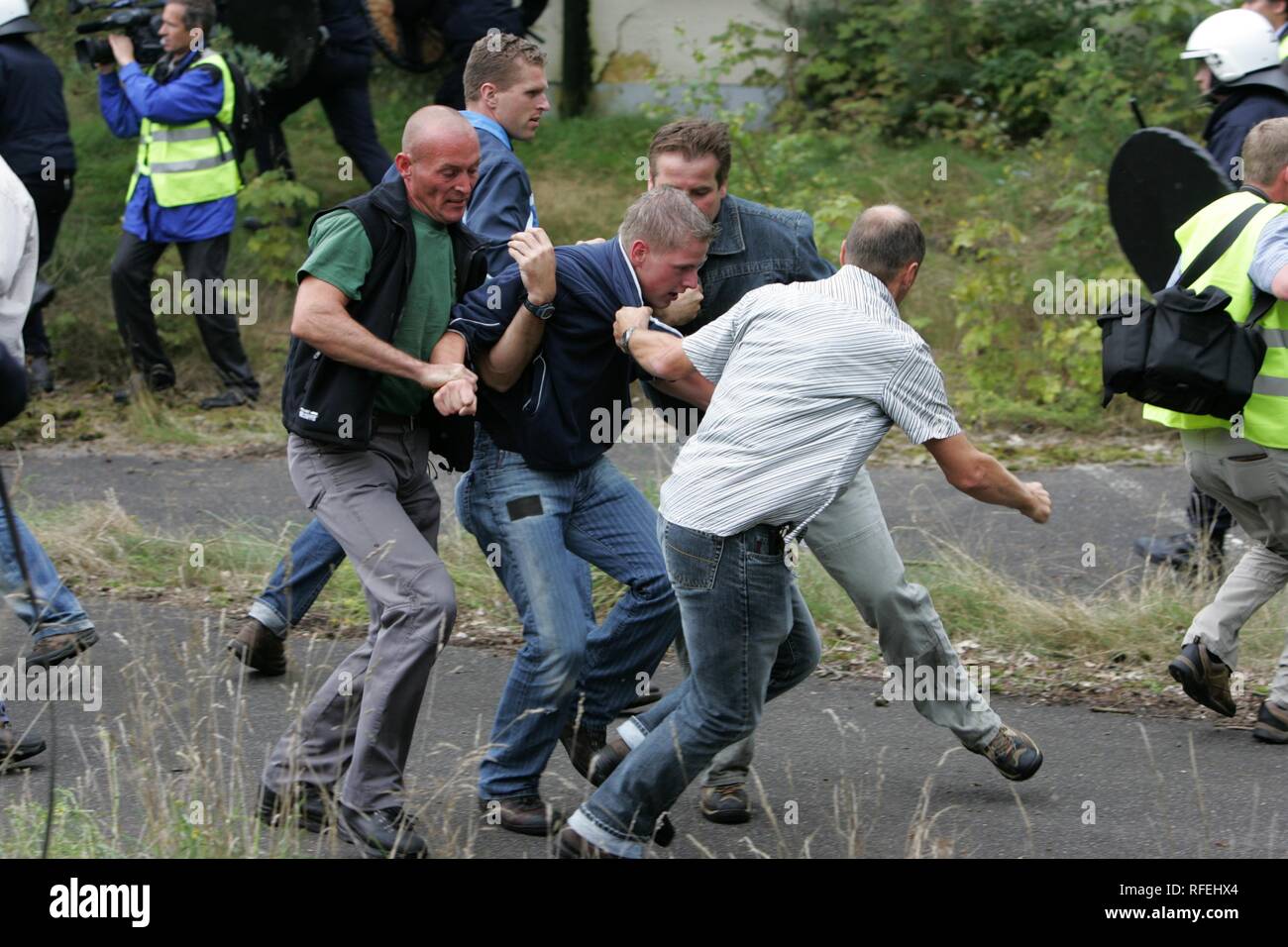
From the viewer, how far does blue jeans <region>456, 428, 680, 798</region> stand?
4.39 meters

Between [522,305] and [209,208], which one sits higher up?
[522,305]

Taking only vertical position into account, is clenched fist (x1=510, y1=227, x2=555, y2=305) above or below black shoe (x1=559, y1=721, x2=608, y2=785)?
above

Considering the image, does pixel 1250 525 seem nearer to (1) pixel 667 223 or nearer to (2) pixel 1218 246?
(2) pixel 1218 246

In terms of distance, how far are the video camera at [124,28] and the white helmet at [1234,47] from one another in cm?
568

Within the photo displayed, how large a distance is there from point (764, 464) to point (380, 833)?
4.56 ft

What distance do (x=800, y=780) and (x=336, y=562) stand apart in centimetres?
180

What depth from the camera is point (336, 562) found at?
5652mm

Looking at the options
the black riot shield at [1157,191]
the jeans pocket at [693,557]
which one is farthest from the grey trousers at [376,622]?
the black riot shield at [1157,191]

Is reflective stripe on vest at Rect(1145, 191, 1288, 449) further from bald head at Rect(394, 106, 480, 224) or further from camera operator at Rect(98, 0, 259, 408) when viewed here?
camera operator at Rect(98, 0, 259, 408)

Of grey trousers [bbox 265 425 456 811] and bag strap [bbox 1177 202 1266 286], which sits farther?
bag strap [bbox 1177 202 1266 286]

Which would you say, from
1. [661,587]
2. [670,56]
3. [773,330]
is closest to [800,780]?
[661,587]

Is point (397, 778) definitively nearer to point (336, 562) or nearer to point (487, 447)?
point (487, 447)

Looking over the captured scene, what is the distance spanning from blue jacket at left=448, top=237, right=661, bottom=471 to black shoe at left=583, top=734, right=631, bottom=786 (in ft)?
2.58

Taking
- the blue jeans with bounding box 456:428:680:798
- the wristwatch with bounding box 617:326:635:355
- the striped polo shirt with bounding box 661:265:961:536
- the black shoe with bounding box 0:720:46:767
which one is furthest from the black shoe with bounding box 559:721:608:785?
the black shoe with bounding box 0:720:46:767
